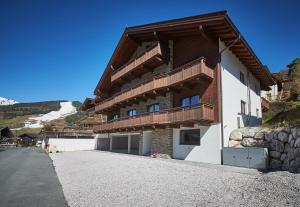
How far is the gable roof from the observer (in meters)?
19.2

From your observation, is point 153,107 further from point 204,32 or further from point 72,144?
point 72,144

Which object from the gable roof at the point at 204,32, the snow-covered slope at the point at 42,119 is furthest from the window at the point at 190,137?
the snow-covered slope at the point at 42,119

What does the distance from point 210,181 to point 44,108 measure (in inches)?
8012

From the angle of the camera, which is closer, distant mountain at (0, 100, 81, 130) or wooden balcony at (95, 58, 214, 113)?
wooden balcony at (95, 58, 214, 113)

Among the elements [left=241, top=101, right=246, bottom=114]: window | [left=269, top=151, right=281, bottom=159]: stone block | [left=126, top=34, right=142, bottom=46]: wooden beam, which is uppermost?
[left=126, top=34, right=142, bottom=46]: wooden beam

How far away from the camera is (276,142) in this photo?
16.1m

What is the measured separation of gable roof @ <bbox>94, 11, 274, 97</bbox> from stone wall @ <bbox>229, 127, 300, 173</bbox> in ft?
25.2

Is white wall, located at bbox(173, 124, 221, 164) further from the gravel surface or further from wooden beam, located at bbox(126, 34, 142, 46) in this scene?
wooden beam, located at bbox(126, 34, 142, 46)

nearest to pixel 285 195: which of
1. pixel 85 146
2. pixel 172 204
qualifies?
pixel 172 204

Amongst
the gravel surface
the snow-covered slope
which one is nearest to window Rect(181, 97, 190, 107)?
the gravel surface

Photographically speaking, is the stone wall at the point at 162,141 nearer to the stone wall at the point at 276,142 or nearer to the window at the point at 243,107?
the stone wall at the point at 276,142

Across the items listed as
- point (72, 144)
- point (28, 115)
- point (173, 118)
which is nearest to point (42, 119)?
Result: point (28, 115)

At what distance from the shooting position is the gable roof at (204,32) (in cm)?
1925

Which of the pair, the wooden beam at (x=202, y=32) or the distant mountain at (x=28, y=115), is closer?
the wooden beam at (x=202, y=32)
